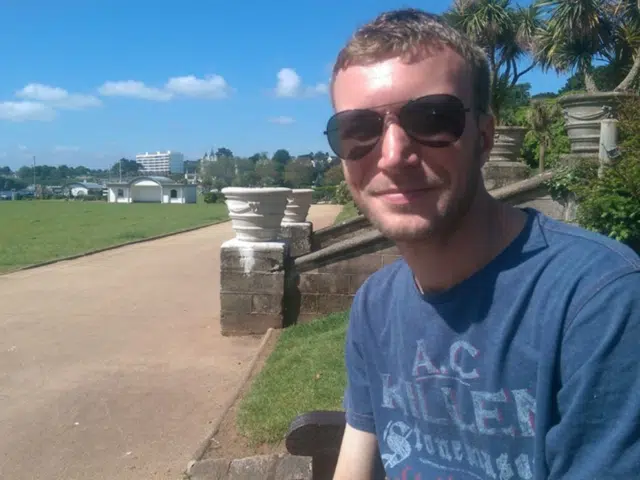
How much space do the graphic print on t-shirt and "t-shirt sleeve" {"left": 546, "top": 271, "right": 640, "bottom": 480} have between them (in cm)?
11

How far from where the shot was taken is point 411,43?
1529 millimetres

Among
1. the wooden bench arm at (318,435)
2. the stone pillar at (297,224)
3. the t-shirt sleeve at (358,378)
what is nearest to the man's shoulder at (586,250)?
the t-shirt sleeve at (358,378)

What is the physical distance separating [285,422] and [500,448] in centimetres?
332

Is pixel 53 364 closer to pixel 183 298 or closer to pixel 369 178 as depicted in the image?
pixel 183 298

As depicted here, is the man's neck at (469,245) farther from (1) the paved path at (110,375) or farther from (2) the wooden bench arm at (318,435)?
(1) the paved path at (110,375)

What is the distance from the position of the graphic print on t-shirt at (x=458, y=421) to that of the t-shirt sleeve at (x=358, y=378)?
5.7 inches

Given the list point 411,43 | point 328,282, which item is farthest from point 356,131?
point 328,282

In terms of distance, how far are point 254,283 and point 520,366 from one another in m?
6.49

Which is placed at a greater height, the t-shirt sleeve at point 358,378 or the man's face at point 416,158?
the man's face at point 416,158

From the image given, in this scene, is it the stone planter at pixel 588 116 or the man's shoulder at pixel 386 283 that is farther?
the stone planter at pixel 588 116

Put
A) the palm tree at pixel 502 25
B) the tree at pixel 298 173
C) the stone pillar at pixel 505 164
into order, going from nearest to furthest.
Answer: the stone pillar at pixel 505 164 < the palm tree at pixel 502 25 < the tree at pixel 298 173

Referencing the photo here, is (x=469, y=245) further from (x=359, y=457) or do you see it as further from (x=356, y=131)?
(x=359, y=457)

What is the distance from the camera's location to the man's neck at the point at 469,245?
1.53 m

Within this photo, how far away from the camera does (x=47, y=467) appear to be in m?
4.61
